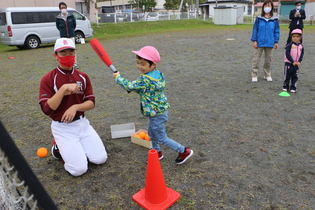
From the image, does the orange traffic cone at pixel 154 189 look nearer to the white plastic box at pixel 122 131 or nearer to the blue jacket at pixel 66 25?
the white plastic box at pixel 122 131

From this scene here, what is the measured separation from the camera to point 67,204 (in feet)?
9.19

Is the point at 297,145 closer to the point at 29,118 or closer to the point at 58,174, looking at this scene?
the point at 58,174

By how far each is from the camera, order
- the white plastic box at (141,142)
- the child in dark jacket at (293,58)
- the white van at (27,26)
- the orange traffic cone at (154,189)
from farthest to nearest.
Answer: the white van at (27,26)
the child in dark jacket at (293,58)
the white plastic box at (141,142)
the orange traffic cone at (154,189)

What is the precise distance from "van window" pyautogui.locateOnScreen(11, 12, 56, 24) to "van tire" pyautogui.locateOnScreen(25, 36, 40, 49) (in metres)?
0.86

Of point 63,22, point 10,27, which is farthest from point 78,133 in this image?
point 10,27

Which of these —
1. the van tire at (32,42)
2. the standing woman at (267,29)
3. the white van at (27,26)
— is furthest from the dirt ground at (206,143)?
the van tire at (32,42)

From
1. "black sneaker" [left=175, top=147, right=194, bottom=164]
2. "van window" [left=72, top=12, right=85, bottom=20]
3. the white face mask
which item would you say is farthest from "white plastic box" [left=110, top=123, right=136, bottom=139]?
"van window" [left=72, top=12, right=85, bottom=20]

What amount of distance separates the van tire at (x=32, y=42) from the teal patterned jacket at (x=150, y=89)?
1386 centimetres

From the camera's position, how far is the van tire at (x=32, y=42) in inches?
586

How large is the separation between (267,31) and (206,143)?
150 inches

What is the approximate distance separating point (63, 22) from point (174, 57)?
4280 mm

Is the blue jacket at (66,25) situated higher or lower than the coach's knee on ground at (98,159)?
higher

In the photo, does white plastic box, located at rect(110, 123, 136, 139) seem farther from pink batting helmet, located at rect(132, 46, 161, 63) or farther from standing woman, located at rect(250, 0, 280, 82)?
standing woman, located at rect(250, 0, 280, 82)

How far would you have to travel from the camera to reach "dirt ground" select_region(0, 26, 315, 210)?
288 cm
